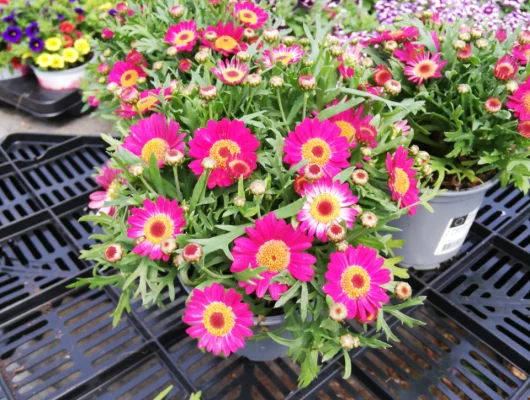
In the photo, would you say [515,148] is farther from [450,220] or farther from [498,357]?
[498,357]

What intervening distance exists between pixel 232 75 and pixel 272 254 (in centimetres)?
27

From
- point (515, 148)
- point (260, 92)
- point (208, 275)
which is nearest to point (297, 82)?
point (260, 92)

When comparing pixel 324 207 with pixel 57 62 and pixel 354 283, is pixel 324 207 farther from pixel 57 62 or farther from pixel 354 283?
pixel 57 62

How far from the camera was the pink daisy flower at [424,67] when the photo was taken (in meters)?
0.86

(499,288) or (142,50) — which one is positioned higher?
(142,50)

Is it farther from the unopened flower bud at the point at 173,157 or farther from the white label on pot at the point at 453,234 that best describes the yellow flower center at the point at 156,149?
the white label on pot at the point at 453,234

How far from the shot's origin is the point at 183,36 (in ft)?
3.17

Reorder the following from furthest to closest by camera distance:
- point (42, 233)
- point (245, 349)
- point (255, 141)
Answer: point (42, 233) < point (245, 349) < point (255, 141)

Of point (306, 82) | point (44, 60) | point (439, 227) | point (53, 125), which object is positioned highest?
point (306, 82)

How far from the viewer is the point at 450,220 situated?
94 cm

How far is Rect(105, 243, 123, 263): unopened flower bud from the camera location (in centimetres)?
67

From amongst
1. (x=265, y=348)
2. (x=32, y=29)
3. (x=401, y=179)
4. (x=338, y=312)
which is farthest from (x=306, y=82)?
(x=32, y=29)

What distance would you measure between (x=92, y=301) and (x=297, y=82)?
0.58m

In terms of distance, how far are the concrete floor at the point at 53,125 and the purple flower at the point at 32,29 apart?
0.30 metres
